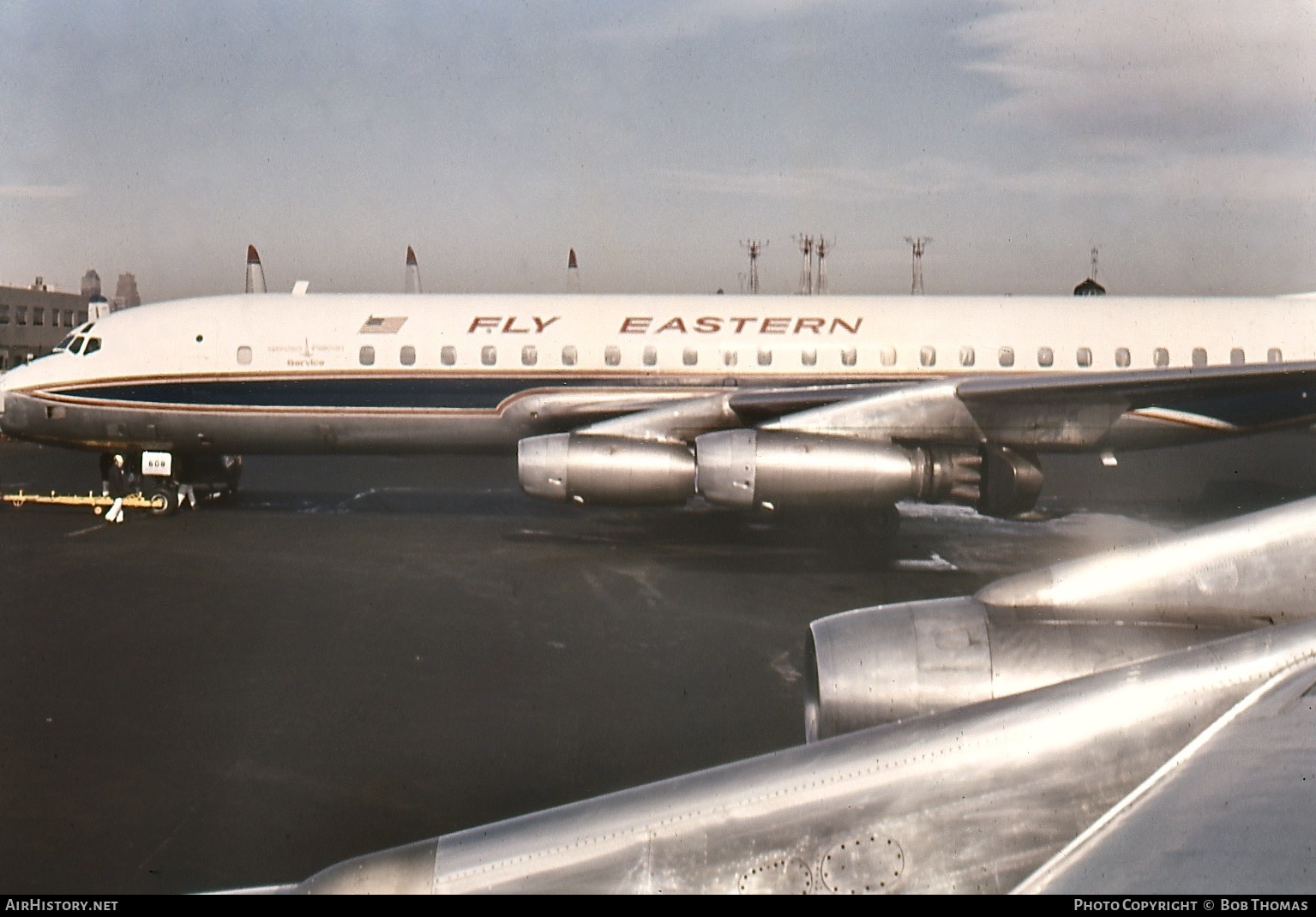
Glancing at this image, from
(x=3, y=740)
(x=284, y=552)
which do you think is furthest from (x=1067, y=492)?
(x=3, y=740)

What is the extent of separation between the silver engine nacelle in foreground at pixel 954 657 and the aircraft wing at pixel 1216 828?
142cm

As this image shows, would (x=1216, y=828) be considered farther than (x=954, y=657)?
No

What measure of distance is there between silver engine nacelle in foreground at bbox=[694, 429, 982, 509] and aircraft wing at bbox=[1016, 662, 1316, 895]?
10011 mm

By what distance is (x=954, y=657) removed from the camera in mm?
4453

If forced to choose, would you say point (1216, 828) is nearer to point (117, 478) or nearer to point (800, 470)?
point (800, 470)

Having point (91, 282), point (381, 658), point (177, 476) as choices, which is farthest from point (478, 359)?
point (91, 282)

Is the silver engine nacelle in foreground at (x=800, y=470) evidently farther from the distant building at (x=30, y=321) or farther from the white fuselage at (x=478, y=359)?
the distant building at (x=30, y=321)

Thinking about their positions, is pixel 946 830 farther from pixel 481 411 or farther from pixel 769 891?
pixel 481 411

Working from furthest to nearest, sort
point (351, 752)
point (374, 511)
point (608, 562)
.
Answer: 1. point (374, 511)
2. point (608, 562)
3. point (351, 752)

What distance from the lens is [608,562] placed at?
A: 1383 centimetres

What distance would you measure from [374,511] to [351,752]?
11.4 m

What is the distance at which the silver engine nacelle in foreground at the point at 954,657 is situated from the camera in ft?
14.3

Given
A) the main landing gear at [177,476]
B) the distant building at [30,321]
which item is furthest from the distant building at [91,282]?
the main landing gear at [177,476]

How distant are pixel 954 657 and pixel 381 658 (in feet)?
21.0
